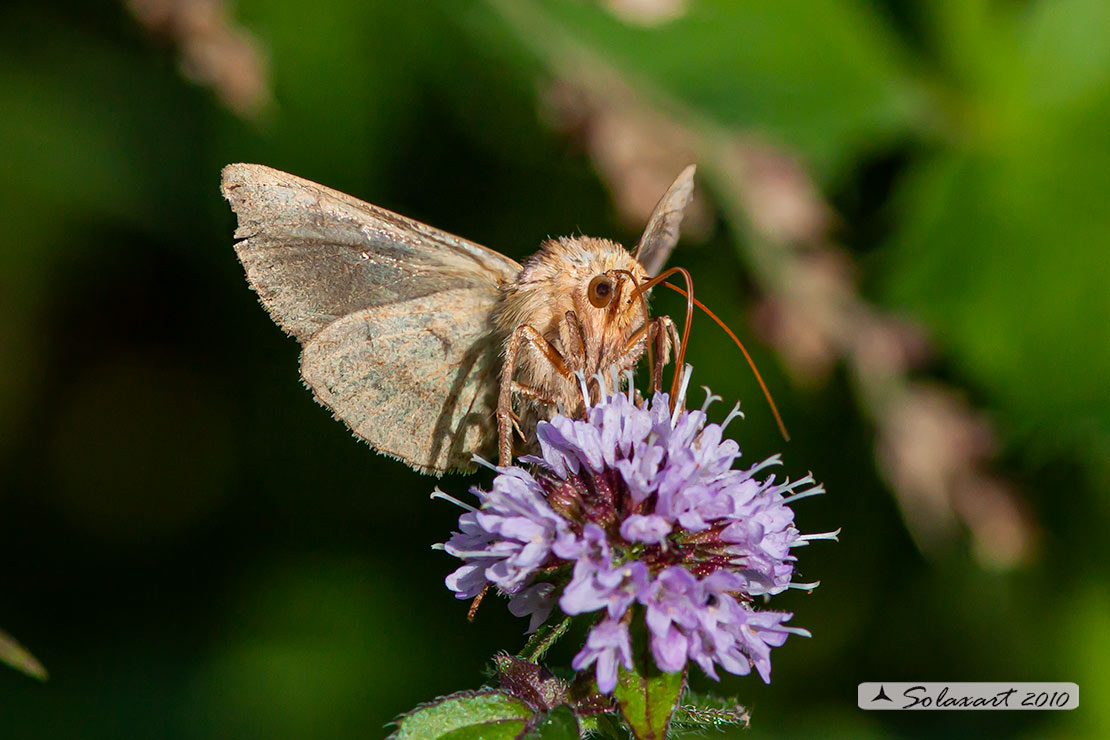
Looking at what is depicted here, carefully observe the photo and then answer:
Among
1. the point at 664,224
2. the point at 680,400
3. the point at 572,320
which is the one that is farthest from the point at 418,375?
the point at 664,224

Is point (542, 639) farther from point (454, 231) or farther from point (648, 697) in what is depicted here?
point (454, 231)

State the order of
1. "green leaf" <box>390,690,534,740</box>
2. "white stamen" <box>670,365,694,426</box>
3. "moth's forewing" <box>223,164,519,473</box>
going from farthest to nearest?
"moth's forewing" <box>223,164,519,473</box> < "white stamen" <box>670,365,694,426</box> < "green leaf" <box>390,690,534,740</box>

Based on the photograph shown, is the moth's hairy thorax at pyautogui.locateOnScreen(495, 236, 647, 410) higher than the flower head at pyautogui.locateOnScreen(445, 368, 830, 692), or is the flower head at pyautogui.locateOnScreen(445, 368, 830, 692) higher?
the moth's hairy thorax at pyautogui.locateOnScreen(495, 236, 647, 410)

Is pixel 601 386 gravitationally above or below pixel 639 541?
above

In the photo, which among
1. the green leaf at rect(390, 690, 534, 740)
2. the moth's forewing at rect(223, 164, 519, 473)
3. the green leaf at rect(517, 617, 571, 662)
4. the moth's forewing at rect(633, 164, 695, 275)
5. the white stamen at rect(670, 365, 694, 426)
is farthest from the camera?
the moth's forewing at rect(633, 164, 695, 275)

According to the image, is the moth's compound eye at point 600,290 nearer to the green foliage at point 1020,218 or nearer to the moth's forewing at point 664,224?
the moth's forewing at point 664,224

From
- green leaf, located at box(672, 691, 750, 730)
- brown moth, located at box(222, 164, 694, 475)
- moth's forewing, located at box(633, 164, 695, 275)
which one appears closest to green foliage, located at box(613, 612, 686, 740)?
green leaf, located at box(672, 691, 750, 730)

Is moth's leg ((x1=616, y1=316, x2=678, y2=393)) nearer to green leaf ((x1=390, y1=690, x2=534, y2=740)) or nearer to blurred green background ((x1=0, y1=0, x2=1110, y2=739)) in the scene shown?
green leaf ((x1=390, y1=690, x2=534, y2=740))
